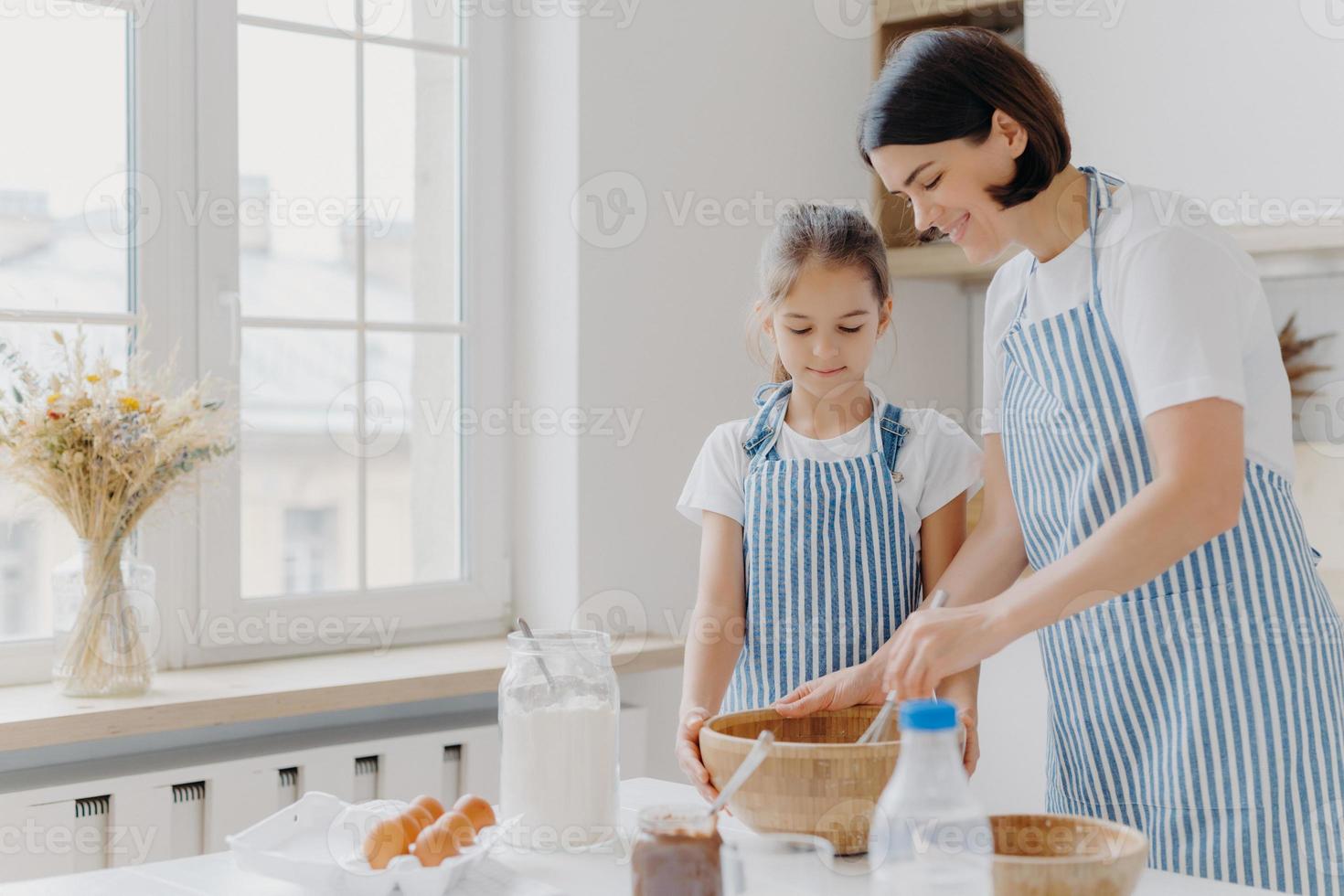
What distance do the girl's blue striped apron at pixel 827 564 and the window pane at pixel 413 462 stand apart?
3.35 feet

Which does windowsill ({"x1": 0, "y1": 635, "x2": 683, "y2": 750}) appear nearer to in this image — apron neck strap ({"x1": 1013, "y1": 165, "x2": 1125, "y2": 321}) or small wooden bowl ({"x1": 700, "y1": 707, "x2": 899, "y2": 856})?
small wooden bowl ({"x1": 700, "y1": 707, "x2": 899, "y2": 856})

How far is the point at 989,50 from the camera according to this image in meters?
1.27

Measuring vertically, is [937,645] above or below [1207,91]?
below

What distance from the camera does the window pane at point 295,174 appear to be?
2.20 meters

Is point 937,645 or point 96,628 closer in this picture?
point 937,645

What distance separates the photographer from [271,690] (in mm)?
1946

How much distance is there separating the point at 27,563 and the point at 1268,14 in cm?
203

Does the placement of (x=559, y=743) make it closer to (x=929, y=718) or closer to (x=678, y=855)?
(x=678, y=855)

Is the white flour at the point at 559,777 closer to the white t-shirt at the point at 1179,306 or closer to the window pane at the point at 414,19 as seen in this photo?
the white t-shirt at the point at 1179,306

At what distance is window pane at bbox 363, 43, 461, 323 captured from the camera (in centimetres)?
236

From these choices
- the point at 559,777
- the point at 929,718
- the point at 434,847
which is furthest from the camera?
the point at 559,777

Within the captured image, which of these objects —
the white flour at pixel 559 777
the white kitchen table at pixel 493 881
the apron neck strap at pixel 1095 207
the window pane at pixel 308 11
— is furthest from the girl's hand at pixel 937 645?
the window pane at pixel 308 11

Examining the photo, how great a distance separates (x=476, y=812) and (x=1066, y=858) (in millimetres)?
478

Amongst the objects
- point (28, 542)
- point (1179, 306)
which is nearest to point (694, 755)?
point (1179, 306)
